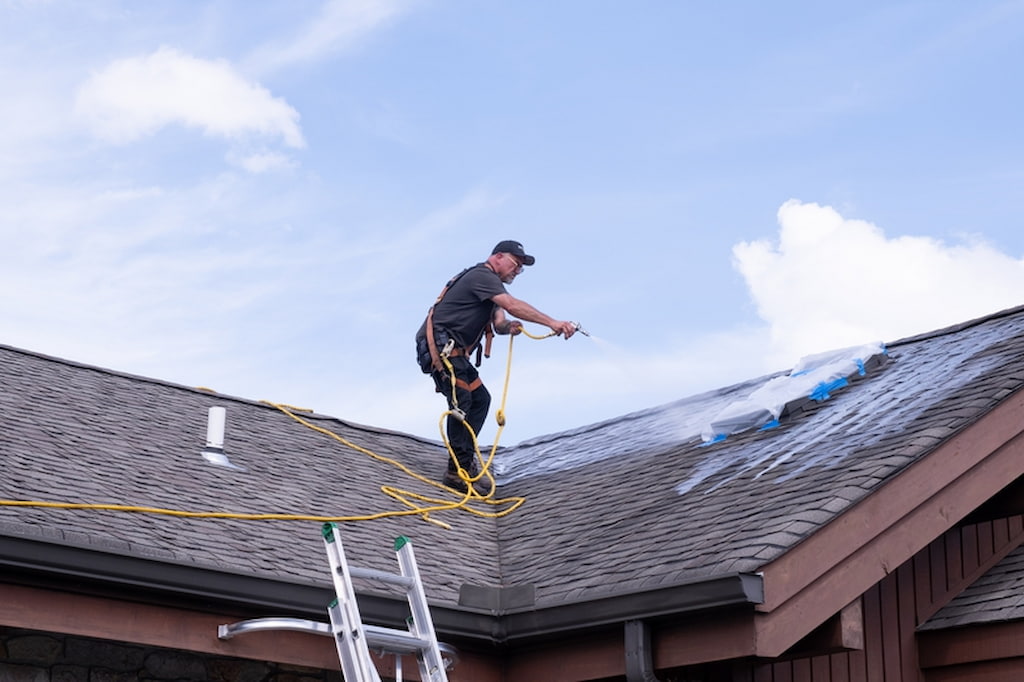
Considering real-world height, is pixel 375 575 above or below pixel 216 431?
below

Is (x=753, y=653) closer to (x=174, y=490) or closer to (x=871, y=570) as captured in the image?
(x=871, y=570)

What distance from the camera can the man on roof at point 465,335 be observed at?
413 inches

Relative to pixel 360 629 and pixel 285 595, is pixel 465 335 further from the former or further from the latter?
pixel 360 629

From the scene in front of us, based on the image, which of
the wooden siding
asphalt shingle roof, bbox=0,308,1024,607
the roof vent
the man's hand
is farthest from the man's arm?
the wooden siding

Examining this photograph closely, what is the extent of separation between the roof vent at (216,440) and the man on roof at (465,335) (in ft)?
6.02

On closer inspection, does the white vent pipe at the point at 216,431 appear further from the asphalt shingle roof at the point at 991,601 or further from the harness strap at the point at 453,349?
the asphalt shingle roof at the point at 991,601

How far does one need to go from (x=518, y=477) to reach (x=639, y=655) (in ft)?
15.5

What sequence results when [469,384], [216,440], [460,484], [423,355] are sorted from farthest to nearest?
[423,355], [469,384], [460,484], [216,440]

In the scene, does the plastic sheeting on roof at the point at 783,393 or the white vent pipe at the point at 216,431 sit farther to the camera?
the plastic sheeting on roof at the point at 783,393

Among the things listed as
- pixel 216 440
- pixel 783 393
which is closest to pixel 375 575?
pixel 216 440

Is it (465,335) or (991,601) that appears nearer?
(991,601)

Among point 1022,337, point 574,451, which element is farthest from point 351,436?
point 1022,337

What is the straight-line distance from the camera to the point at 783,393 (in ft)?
31.3

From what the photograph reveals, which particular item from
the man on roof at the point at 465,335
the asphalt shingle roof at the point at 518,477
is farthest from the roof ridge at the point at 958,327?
the man on roof at the point at 465,335
